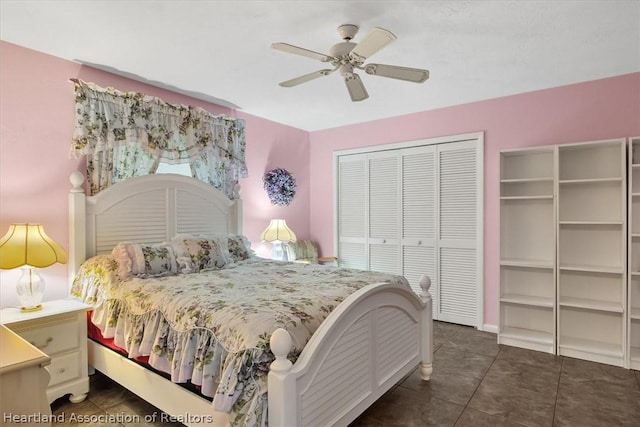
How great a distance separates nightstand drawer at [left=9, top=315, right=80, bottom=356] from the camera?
7.36ft

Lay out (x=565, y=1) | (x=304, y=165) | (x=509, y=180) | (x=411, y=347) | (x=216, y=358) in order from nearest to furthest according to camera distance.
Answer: (x=216, y=358)
(x=565, y=1)
(x=411, y=347)
(x=509, y=180)
(x=304, y=165)

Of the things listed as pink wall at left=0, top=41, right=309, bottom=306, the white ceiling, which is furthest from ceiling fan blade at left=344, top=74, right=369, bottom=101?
pink wall at left=0, top=41, right=309, bottom=306

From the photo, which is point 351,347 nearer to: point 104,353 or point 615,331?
point 104,353

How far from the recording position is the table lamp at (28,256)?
2.27 m

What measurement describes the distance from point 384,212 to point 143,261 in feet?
9.57

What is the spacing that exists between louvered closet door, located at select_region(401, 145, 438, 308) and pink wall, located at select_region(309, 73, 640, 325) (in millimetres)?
293

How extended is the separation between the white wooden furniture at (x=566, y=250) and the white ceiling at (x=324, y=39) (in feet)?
2.51

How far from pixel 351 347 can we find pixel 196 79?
8.74 feet

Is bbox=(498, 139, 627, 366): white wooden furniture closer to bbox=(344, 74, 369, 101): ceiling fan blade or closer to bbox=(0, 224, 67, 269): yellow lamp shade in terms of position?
bbox=(344, 74, 369, 101): ceiling fan blade

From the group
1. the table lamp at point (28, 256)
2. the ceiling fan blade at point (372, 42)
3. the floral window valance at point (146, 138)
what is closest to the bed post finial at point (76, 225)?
the floral window valance at point (146, 138)

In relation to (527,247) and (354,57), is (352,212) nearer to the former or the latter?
(527,247)

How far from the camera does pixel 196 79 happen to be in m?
3.23

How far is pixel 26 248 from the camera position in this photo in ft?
7.63

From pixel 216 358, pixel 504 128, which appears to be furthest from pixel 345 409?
pixel 504 128
